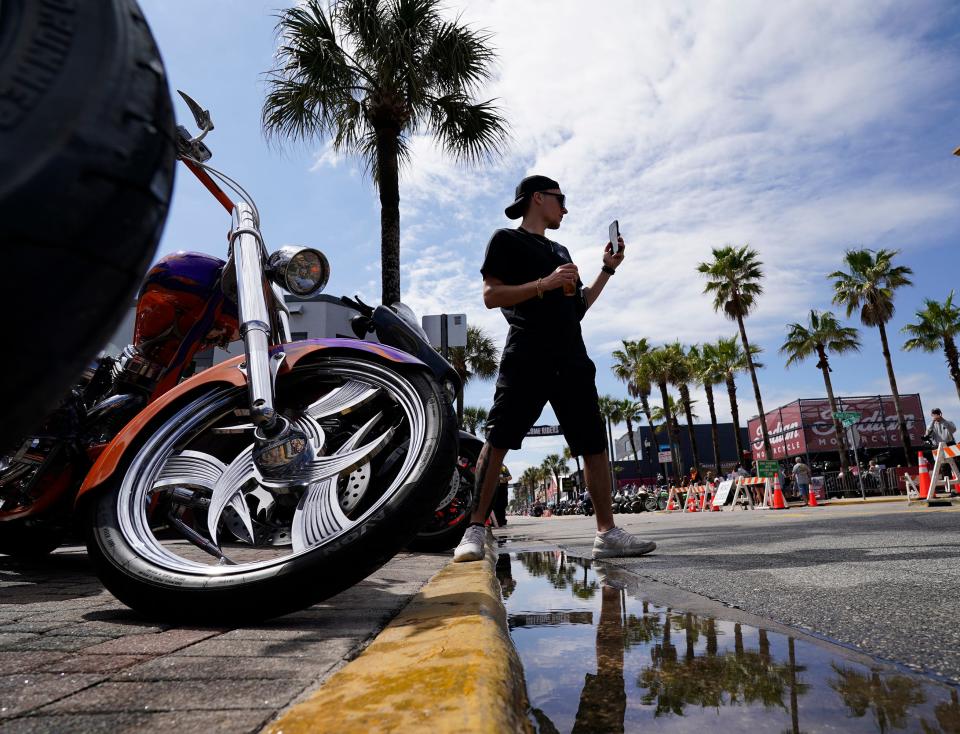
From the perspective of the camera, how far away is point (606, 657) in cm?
129

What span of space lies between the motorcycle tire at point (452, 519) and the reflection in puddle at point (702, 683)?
2.37 meters

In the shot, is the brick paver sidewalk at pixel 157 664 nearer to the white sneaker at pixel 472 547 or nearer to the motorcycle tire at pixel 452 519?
the white sneaker at pixel 472 547

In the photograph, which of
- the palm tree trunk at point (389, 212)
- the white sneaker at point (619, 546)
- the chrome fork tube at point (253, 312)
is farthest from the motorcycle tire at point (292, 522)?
the palm tree trunk at point (389, 212)

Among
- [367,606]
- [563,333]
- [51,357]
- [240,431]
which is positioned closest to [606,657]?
[367,606]

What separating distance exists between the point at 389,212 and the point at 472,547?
8478 mm

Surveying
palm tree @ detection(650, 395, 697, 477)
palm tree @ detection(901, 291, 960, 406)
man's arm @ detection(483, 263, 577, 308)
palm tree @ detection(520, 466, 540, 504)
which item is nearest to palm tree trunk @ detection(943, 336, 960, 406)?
palm tree @ detection(901, 291, 960, 406)

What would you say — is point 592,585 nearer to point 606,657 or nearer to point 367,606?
point 367,606

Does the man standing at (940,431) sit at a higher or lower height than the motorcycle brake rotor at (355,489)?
higher

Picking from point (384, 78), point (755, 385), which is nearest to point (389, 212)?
point (384, 78)

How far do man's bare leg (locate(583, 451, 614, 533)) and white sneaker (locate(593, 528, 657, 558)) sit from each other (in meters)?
0.07

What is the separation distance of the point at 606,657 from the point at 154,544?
1134 millimetres

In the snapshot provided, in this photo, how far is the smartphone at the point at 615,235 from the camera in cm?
332

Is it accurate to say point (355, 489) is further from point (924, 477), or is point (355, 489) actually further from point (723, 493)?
point (723, 493)

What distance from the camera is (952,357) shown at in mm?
30406
